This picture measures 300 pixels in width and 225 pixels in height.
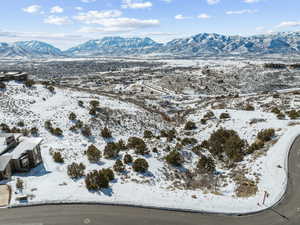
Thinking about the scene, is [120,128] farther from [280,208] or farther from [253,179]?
[280,208]

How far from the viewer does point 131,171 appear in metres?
20.2

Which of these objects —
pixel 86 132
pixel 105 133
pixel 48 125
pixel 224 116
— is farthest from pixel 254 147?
pixel 48 125

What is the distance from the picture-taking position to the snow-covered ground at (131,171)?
1524 centimetres

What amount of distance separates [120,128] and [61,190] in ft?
59.6

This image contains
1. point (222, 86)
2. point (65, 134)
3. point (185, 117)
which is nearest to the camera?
point (65, 134)

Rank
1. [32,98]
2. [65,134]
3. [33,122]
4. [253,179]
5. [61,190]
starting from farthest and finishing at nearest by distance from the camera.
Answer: [32,98] → [33,122] → [65,134] → [253,179] → [61,190]

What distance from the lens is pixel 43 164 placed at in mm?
20938

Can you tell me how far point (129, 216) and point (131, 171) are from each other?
644cm

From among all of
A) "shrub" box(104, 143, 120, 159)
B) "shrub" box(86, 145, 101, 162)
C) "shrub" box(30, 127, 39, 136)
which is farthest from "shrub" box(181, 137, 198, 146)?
"shrub" box(30, 127, 39, 136)

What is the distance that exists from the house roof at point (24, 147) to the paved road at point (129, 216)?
252 inches

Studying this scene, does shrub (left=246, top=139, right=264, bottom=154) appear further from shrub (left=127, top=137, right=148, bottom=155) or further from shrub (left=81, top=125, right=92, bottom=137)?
shrub (left=81, top=125, right=92, bottom=137)

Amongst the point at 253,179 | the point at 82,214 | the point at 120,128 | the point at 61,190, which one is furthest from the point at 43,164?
the point at 253,179

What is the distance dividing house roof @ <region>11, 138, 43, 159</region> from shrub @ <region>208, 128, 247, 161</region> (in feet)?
64.9

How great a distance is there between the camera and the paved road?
13.2m
